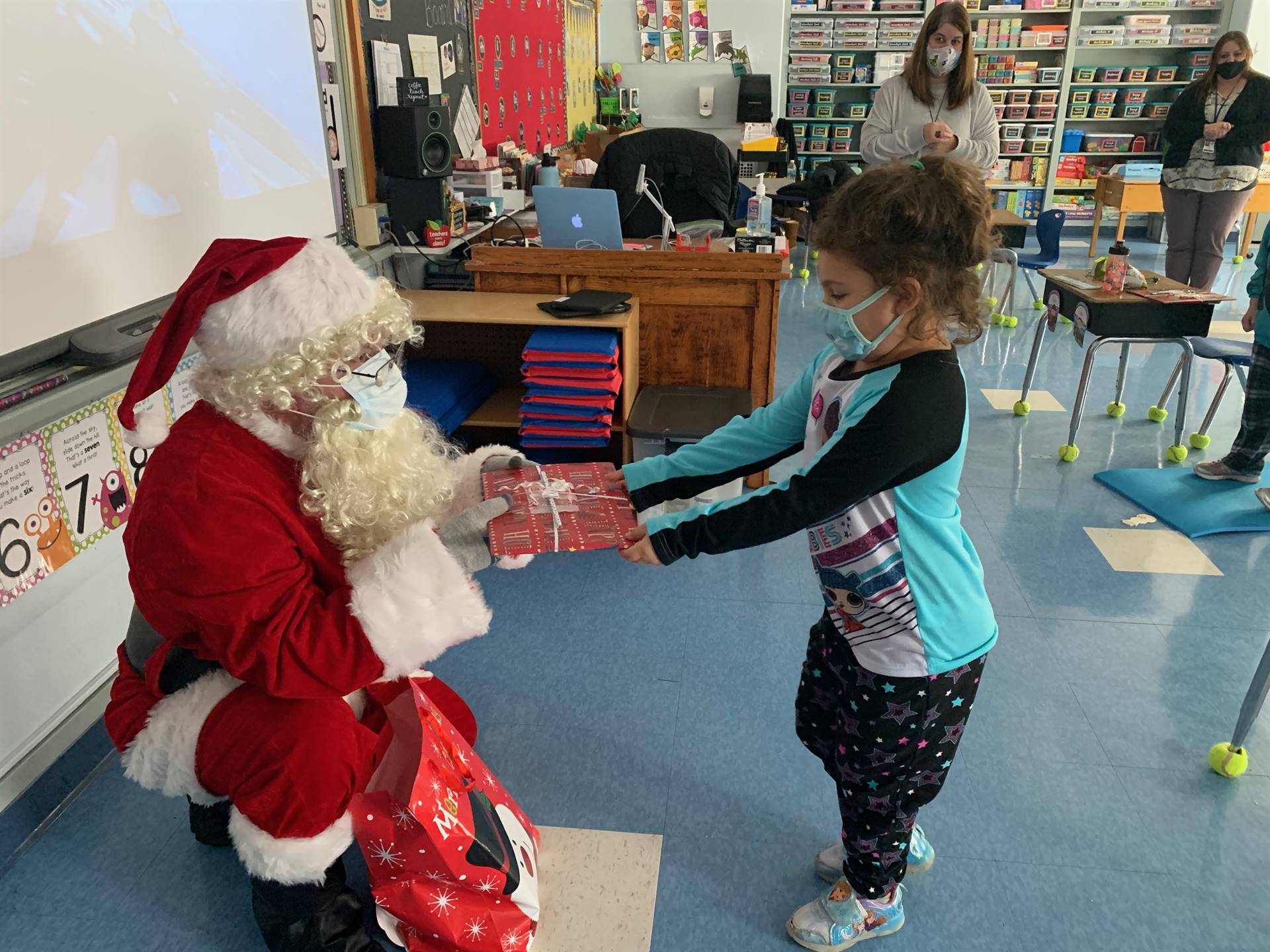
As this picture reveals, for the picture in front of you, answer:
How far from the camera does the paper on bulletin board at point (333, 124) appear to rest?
305 centimetres

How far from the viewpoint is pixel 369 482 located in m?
1.45

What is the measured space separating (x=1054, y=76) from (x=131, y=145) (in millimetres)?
9026

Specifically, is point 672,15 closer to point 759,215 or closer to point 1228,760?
point 759,215

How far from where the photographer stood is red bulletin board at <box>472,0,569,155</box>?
491 centimetres

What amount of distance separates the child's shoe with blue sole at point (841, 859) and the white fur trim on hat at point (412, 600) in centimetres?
90

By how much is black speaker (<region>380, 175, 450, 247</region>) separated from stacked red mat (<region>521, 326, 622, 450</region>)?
1029 millimetres

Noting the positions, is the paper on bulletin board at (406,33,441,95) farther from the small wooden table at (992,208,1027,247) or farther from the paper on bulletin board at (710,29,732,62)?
the paper on bulletin board at (710,29,732,62)

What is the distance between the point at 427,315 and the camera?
9.57 feet

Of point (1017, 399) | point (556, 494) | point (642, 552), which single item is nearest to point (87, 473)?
point (556, 494)

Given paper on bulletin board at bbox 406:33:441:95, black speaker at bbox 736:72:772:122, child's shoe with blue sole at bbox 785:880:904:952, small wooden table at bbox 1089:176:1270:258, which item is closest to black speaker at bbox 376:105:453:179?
paper on bulletin board at bbox 406:33:441:95

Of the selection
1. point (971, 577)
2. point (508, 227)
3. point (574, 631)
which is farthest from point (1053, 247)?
point (971, 577)

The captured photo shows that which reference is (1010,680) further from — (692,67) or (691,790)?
(692,67)

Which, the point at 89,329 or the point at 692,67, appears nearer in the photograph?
the point at 89,329

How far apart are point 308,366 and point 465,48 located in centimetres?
389
